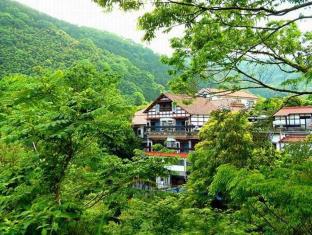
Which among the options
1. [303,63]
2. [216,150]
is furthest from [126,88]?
[303,63]

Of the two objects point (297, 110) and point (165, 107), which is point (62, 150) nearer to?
point (297, 110)

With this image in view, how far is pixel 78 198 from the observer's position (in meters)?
5.38

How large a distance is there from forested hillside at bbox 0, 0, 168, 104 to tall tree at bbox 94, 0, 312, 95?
33814 millimetres

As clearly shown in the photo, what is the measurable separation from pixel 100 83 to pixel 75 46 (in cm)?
5779

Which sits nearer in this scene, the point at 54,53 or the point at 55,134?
the point at 55,134

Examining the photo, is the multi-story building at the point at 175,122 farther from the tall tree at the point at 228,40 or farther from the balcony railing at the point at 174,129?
the tall tree at the point at 228,40

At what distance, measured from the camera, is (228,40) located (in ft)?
20.6

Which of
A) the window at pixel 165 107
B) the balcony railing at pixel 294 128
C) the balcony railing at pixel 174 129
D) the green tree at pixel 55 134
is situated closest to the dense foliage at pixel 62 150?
the green tree at pixel 55 134

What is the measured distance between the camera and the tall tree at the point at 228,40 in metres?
4.92

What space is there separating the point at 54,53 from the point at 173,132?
108ft

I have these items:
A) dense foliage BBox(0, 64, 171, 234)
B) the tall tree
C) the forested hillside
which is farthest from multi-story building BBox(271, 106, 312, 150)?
the forested hillside

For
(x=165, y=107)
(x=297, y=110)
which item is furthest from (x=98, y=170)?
(x=165, y=107)

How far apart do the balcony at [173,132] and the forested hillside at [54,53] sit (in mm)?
13215

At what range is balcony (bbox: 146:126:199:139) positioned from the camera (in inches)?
1112
